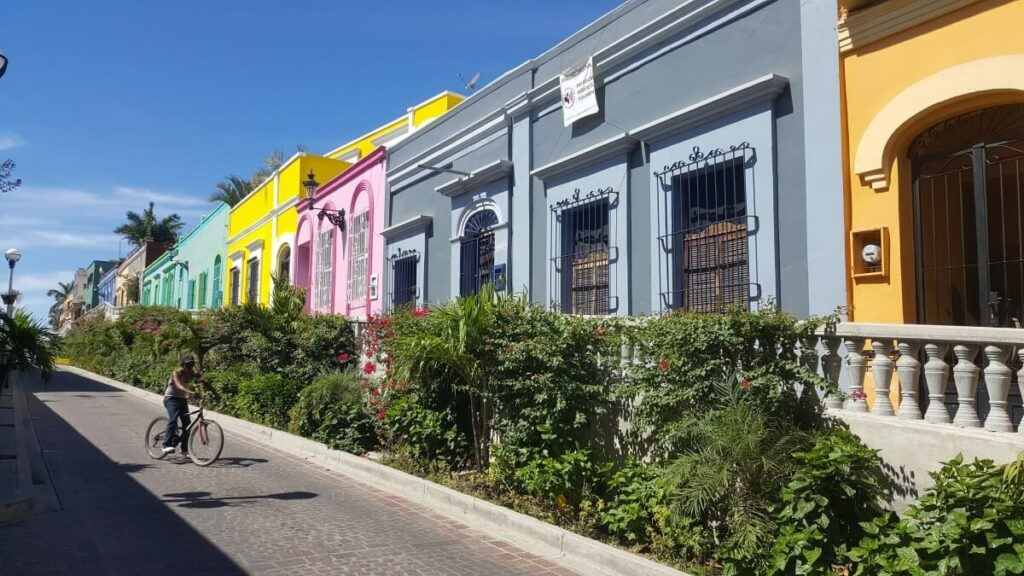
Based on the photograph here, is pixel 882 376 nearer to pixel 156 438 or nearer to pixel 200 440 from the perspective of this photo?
pixel 200 440

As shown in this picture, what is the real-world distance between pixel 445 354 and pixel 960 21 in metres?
5.92

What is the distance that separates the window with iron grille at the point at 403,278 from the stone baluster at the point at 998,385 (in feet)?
38.4

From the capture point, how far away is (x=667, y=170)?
934 centimetres

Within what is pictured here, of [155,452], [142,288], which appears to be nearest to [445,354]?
[155,452]

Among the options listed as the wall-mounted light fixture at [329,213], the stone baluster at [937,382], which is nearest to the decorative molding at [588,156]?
the stone baluster at [937,382]

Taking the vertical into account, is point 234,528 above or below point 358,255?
below

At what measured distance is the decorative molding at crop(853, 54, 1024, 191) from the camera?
20.2 feet

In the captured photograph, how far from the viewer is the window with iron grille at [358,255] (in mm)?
17734

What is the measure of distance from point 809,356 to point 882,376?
1.98 ft

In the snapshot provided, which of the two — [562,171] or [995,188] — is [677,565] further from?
[562,171]

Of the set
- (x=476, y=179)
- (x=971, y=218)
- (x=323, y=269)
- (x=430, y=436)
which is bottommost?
(x=430, y=436)

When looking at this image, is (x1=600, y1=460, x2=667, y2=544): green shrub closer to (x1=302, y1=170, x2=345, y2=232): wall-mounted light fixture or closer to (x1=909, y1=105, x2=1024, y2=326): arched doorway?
(x1=909, y1=105, x2=1024, y2=326): arched doorway

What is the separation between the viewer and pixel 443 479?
326 inches

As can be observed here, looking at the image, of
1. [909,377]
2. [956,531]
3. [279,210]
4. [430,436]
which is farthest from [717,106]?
[279,210]
